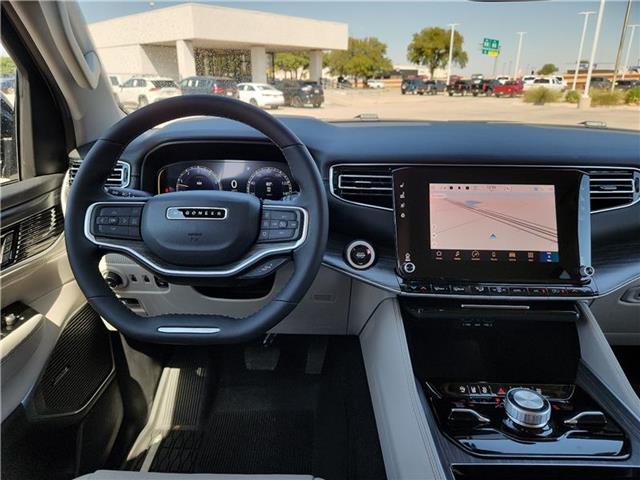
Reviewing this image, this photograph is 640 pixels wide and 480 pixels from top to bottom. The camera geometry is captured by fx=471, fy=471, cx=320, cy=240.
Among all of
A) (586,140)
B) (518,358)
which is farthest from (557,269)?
(586,140)

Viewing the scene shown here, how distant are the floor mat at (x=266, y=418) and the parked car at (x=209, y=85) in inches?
49.5

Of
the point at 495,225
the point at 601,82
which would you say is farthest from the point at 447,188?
the point at 601,82

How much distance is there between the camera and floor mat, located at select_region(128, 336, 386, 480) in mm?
1874

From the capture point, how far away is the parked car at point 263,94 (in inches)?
61.8

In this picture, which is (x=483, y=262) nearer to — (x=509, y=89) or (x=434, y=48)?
(x=434, y=48)

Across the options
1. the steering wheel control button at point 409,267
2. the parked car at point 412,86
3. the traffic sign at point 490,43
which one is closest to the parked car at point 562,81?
the traffic sign at point 490,43

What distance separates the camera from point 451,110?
2.30 m

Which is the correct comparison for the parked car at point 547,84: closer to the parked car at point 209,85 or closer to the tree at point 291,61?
the tree at point 291,61

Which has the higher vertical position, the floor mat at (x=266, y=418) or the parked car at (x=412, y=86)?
the parked car at (x=412, y=86)

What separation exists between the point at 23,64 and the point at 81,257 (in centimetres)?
92

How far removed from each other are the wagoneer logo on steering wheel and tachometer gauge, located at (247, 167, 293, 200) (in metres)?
0.45

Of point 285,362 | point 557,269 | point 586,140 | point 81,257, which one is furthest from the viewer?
point 285,362

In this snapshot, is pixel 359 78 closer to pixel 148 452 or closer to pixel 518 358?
pixel 518 358

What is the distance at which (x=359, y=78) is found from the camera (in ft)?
6.51
